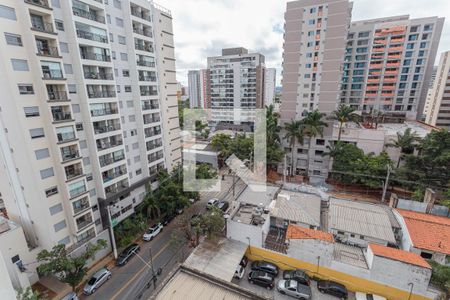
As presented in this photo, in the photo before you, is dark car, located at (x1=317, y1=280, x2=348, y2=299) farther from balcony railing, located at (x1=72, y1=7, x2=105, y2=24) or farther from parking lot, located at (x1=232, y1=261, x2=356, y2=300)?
balcony railing, located at (x1=72, y1=7, x2=105, y2=24)

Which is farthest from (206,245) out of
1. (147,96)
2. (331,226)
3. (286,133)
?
(286,133)

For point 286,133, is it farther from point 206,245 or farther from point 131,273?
point 131,273

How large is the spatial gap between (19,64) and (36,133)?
15.9 feet

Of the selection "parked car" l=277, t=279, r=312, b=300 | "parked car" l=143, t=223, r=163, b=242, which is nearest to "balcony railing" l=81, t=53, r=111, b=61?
"parked car" l=143, t=223, r=163, b=242

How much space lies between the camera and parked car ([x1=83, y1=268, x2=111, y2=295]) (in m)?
17.9

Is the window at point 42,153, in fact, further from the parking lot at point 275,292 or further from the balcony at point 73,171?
the parking lot at point 275,292

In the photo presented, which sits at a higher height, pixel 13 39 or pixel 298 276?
pixel 13 39

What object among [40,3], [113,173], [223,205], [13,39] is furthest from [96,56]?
[223,205]

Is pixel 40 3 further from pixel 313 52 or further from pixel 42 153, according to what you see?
pixel 313 52

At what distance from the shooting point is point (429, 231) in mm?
19406

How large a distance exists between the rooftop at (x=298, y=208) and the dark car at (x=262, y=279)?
18.9 ft

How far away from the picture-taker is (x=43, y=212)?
58.4 feet

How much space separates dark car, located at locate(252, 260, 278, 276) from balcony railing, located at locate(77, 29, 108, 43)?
80.0 ft

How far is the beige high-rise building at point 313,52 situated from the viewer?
33281 millimetres
